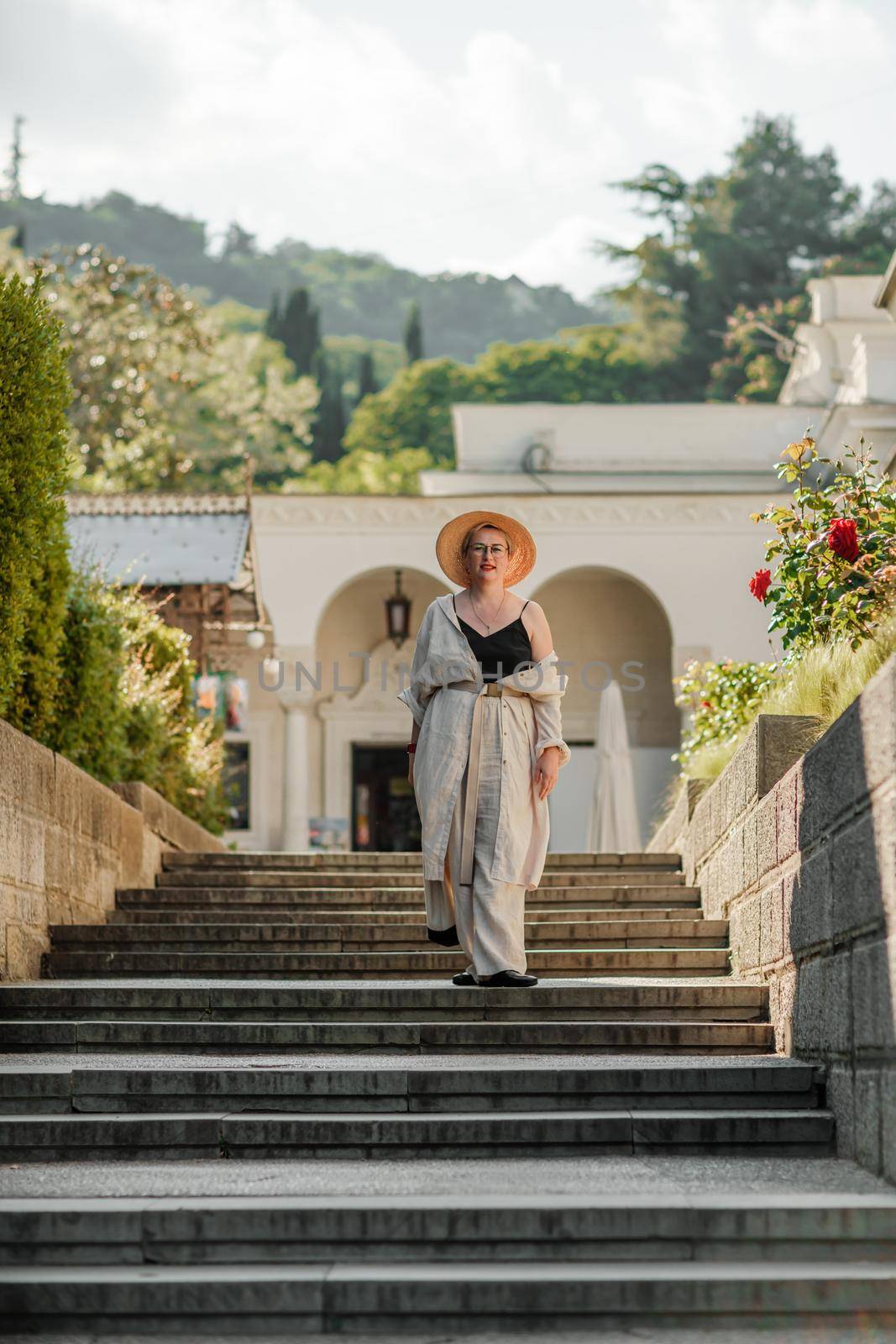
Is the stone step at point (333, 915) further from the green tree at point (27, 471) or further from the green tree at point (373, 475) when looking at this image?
the green tree at point (373, 475)

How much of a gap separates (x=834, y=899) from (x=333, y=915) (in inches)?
180

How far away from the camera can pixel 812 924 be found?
17.9 feet

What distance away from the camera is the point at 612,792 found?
59.5 feet

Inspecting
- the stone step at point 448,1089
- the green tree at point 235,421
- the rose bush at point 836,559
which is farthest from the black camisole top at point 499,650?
the green tree at point 235,421

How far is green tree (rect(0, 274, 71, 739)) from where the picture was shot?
8094mm

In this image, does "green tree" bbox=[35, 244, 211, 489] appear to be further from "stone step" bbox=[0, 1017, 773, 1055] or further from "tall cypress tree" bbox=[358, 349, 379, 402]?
"stone step" bbox=[0, 1017, 773, 1055]

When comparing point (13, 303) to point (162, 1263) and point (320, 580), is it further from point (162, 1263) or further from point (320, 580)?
point (320, 580)

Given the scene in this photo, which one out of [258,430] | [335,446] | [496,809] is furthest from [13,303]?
[335,446]

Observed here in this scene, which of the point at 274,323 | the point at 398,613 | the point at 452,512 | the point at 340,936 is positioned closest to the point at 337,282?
the point at 274,323

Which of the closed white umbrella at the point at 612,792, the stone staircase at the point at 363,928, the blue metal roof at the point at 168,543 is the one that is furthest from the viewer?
the blue metal roof at the point at 168,543

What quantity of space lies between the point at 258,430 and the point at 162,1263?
4654cm

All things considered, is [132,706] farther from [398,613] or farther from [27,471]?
[398,613]

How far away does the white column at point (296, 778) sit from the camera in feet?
84.1

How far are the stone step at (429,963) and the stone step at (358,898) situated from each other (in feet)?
3.89
